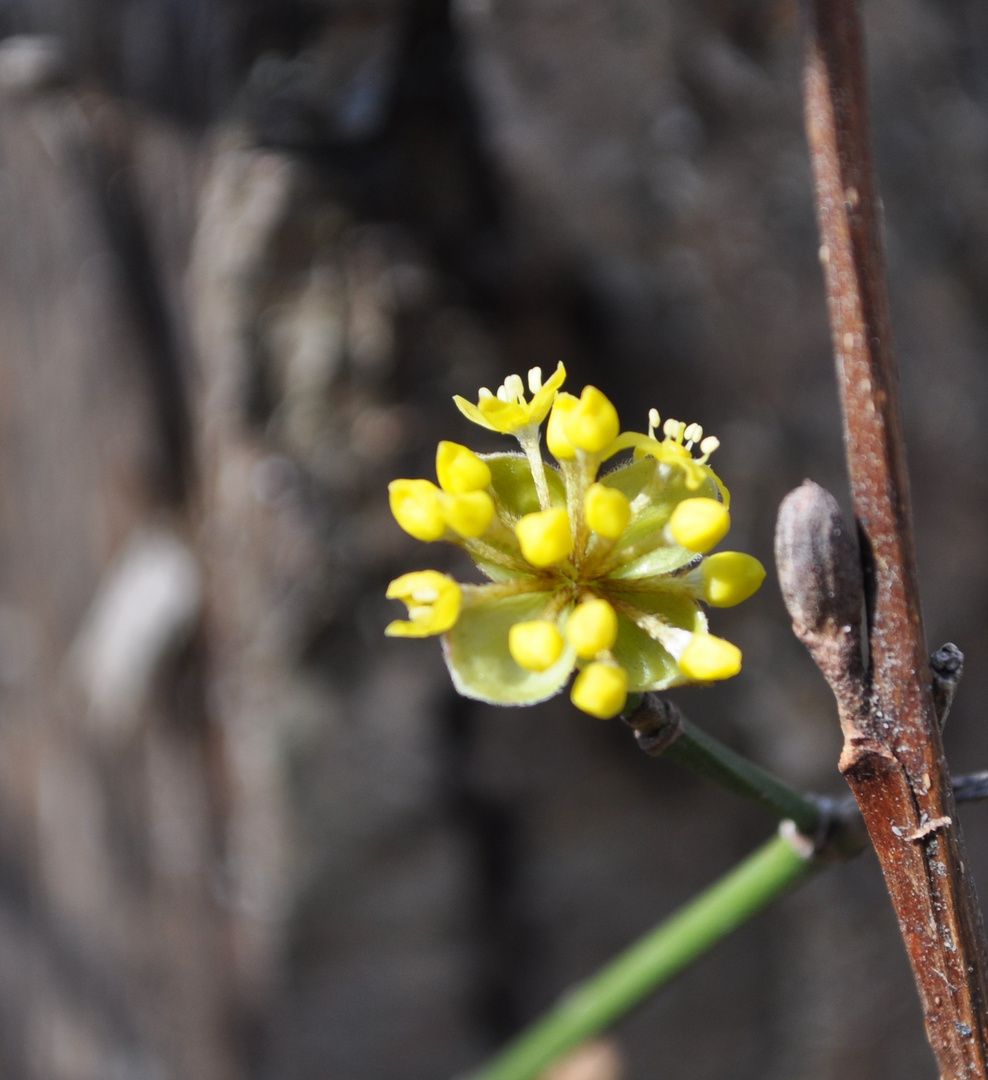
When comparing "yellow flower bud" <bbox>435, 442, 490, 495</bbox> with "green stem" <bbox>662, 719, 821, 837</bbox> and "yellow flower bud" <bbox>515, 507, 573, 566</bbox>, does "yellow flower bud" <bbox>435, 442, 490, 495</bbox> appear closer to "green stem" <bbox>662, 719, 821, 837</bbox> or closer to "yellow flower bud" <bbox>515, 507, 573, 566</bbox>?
"yellow flower bud" <bbox>515, 507, 573, 566</bbox>

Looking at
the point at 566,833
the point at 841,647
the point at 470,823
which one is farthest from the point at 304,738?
the point at 841,647

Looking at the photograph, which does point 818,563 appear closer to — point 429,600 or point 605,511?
point 605,511

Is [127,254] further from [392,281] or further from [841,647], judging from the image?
[841,647]

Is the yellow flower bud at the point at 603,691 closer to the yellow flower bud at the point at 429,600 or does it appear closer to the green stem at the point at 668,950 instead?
the yellow flower bud at the point at 429,600

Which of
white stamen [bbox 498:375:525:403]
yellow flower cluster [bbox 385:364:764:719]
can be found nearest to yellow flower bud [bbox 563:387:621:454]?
yellow flower cluster [bbox 385:364:764:719]

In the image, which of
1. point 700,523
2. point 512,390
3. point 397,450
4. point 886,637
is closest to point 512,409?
point 512,390

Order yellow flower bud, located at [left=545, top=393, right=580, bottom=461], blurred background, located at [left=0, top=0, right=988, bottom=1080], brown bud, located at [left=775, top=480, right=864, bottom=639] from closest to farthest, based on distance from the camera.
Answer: brown bud, located at [left=775, top=480, right=864, bottom=639] → yellow flower bud, located at [left=545, top=393, right=580, bottom=461] → blurred background, located at [left=0, top=0, right=988, bottom=1080]
